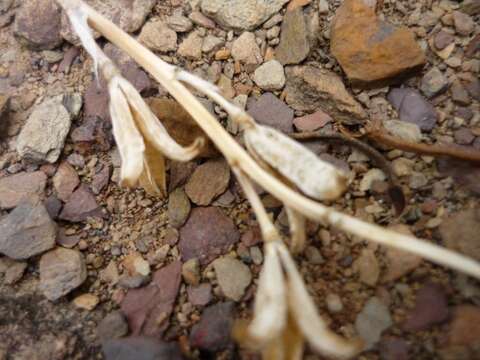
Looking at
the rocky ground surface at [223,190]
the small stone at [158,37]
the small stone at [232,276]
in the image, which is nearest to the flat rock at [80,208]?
the rocky ground surface at [223,190]

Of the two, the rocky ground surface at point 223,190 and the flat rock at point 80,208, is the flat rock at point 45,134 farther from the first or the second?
the flat rock at point 80,208

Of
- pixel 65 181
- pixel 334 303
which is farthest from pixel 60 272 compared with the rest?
pixel 334 303

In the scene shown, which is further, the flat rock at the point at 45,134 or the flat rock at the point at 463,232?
the flat rock at the point at 45,134

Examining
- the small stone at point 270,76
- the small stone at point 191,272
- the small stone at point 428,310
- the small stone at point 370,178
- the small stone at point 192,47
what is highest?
the small stone at point 192,47

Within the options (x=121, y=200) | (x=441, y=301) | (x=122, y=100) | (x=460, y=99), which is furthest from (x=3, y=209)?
(x=460, y=99)

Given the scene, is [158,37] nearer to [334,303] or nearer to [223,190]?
[223,190]

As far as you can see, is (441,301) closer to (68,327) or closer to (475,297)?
(475,297)

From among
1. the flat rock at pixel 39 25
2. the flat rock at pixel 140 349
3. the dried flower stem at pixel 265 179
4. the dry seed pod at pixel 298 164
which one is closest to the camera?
the dried flower stem at pixel 265 179
